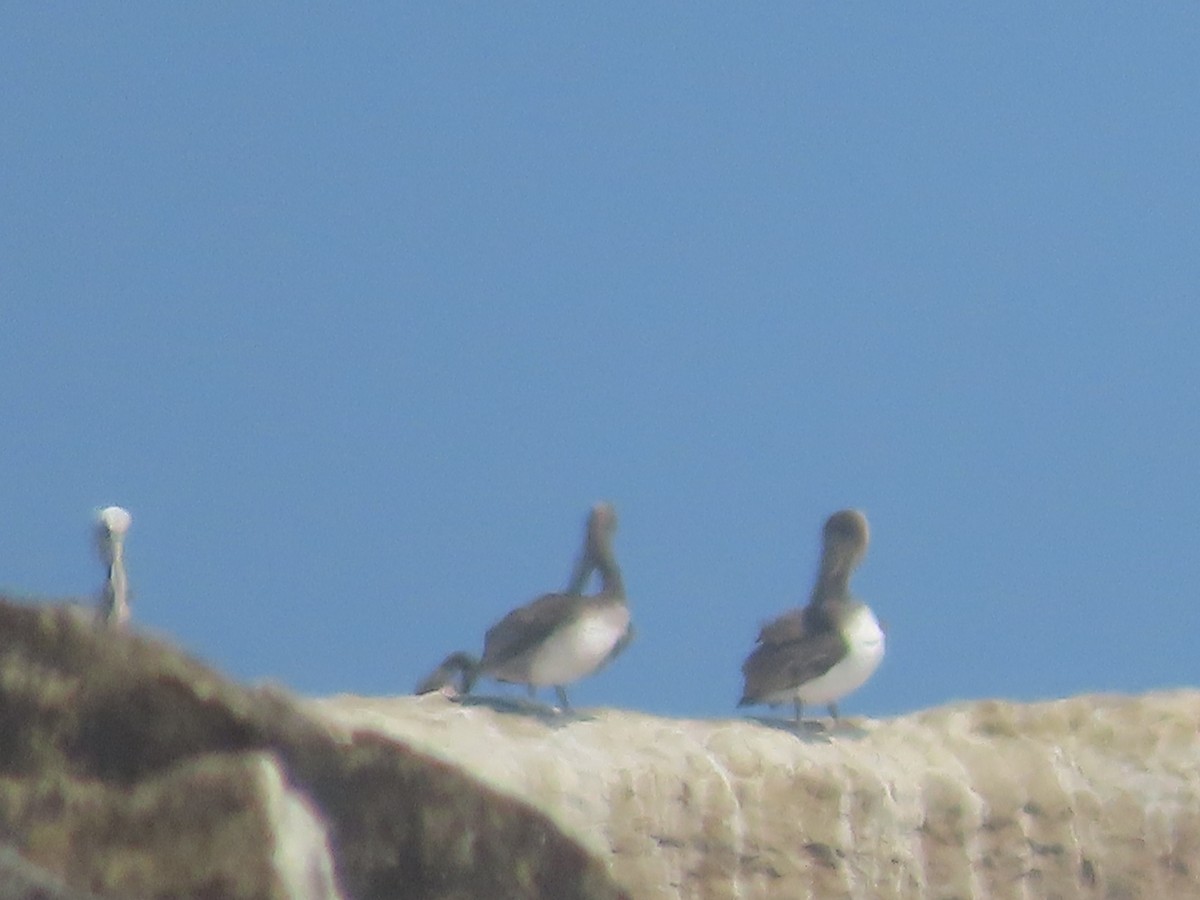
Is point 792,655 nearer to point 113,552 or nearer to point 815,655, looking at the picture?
point 815,655

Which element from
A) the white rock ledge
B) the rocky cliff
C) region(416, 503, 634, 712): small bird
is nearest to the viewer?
the rocky cliff

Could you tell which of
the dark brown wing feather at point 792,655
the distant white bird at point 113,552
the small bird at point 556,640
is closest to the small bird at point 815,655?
the dark brown wing feather at point 792,655

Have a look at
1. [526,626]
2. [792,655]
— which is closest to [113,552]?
[526,626]

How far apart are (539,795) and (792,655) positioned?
2.24m

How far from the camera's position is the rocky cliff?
145 inches

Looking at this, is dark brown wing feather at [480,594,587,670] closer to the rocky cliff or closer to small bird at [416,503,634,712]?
small bird at [416,503,634,712]

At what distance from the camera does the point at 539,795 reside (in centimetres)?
964

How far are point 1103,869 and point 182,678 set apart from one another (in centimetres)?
857

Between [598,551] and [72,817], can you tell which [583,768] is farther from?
[72,817]

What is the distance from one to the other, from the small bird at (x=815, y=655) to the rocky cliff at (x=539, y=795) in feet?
0.82

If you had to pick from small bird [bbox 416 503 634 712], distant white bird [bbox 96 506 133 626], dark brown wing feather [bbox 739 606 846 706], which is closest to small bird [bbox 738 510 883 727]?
dark brown wing feather [bbox 739 606 846 706]

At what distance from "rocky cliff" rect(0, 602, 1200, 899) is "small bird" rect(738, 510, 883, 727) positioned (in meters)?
0.25

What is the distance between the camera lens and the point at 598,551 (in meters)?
12.9

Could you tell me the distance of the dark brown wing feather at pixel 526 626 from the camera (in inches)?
437
